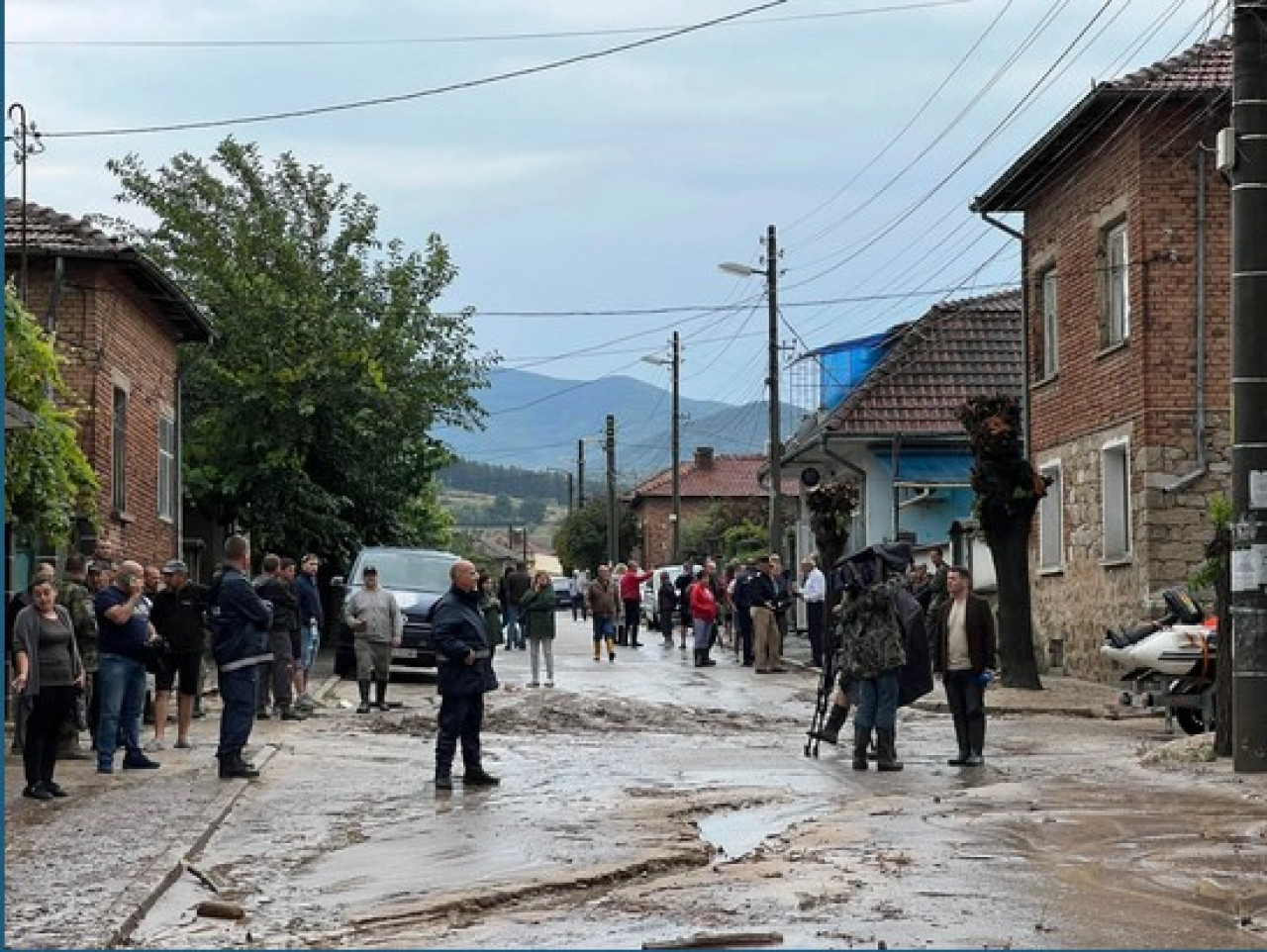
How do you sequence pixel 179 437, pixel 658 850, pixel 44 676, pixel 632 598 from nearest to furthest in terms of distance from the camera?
1. pixel 658 850
2. pixel 44 676
3. pixel 179 437
4. pixel 632 598

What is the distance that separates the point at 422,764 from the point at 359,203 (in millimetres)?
26770

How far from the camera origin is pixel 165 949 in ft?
32.6

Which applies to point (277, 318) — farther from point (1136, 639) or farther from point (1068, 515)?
point (1136, 639)

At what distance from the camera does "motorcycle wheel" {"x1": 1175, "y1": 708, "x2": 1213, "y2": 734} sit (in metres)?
22.0

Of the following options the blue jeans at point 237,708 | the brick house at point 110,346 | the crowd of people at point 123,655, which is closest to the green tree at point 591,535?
the brick house at point 110,346

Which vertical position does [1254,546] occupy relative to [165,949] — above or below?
above

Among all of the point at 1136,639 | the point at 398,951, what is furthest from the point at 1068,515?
the point at 398,951

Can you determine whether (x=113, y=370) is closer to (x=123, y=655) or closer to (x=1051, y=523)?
(x=123, y=655)

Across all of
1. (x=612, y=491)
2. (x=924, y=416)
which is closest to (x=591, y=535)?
(x=612, y=491)

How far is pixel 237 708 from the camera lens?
1794cm

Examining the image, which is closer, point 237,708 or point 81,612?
point 237,708

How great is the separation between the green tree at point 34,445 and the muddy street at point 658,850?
10.0 feet

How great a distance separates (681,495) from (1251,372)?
92104 mm

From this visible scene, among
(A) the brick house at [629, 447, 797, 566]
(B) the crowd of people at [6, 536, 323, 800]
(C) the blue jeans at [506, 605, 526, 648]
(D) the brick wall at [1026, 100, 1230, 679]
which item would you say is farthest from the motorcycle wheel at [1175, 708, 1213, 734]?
(A) the brick house at [629, 447, 797, 566]
